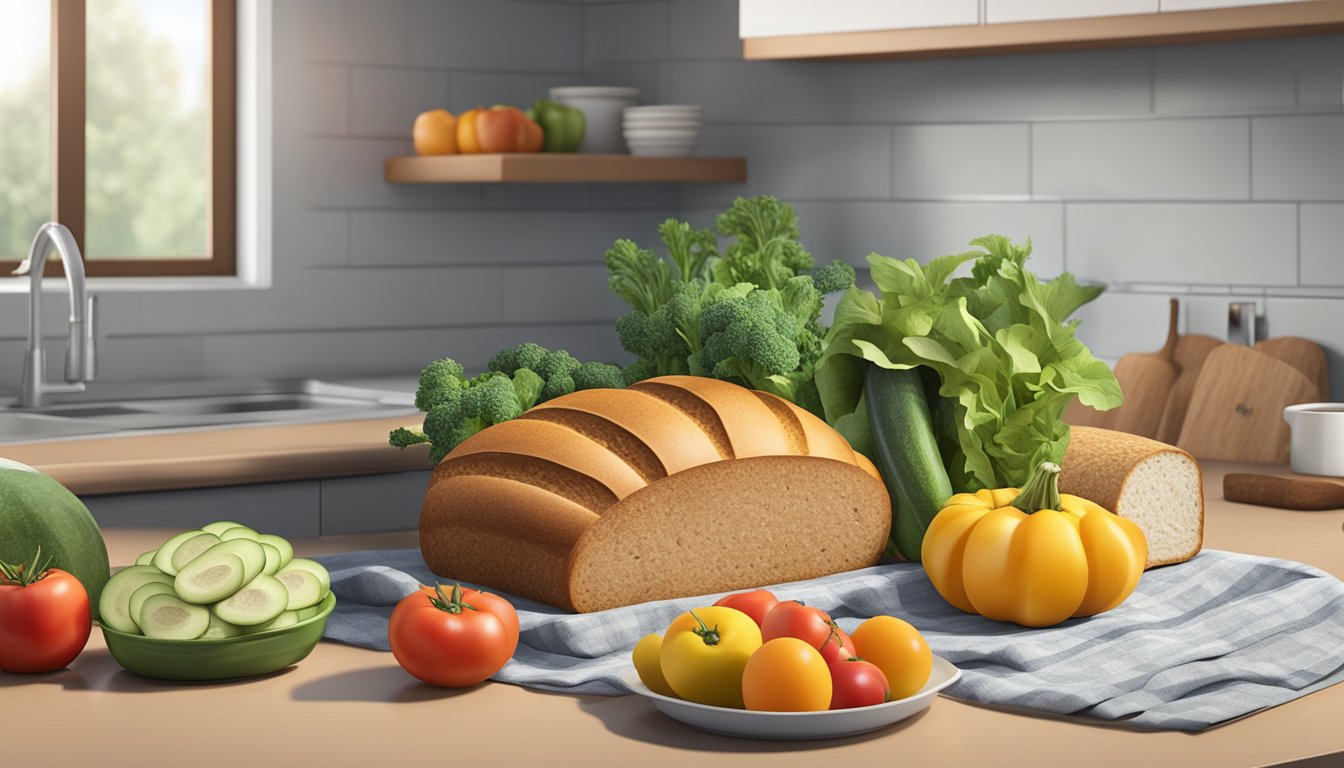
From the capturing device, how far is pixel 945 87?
10.9 feet

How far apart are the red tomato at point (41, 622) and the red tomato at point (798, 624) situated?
0.51 metres

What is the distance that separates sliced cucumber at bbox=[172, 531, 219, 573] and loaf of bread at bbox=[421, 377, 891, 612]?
0.97ft

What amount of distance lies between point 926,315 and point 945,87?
5.66 feet

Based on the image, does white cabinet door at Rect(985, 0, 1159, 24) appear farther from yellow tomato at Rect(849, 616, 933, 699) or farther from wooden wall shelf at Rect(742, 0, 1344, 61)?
yellow tomato at Rect(849, 616, 933, 699)

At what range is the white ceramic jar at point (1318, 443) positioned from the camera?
2.26 m

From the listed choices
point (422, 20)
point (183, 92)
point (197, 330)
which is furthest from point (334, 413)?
point (183, 92)

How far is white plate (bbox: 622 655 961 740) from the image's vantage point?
1130 millimetres

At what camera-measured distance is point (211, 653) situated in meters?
1.26

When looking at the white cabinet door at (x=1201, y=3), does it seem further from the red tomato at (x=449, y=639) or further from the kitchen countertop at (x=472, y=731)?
the red tomato at (x=449, y=639)

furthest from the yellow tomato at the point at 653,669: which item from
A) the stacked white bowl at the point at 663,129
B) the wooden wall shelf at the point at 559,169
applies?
the stacked white bowl at the point at 663,129

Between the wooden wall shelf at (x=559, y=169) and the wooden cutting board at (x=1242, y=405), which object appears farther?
the wooden wall shelf at (x=559, y=169)

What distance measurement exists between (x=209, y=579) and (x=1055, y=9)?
1.92 m

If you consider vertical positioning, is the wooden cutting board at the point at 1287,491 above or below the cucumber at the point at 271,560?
below

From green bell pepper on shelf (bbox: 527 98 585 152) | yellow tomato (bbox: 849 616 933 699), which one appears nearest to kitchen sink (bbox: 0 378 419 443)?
green bell pepper on shelf (bbox: 527 98 585 152)
